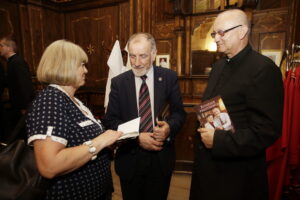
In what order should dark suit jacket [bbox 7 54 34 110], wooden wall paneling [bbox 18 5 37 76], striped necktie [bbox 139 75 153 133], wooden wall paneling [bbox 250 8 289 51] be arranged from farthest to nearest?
wooden wall paneling [bbox 18 5 37 76] < wooden wall paneling [bbox 250 8 289 51] < dark suit jacket [bbox 7 54 34 110] < striped necktie [bbox 139 75 153 133]

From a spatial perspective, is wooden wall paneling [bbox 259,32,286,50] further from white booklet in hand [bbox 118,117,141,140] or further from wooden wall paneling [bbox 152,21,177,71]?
white booklet in hand [bbox 118,117,141,140]

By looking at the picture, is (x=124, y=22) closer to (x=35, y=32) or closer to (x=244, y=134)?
(x=35, y=32)

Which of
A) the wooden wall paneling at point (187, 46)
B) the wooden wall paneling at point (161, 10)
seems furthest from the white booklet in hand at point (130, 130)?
the wooden wall paneling at point (161, 10)

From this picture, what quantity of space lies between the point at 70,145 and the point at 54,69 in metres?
0.42

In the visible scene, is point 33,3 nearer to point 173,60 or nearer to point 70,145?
point 173,60

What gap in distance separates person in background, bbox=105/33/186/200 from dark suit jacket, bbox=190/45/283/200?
0.28 metres

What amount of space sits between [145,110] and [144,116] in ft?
0.15

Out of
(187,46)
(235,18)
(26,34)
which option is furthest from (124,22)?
(235,18)

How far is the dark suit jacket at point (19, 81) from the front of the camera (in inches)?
143

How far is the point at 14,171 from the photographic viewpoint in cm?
108

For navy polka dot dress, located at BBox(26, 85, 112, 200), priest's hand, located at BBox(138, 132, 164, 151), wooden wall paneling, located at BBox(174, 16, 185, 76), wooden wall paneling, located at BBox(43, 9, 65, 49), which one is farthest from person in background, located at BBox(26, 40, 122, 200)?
wooden wall paneling, located at BBox(43, 9, 65, 49)

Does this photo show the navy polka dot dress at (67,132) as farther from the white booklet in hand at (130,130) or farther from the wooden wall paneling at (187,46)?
the wooden wall paneling at (187,46)

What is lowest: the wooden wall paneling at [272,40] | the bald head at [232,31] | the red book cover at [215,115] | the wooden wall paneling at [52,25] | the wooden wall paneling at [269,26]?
the red book cover at [215,115]

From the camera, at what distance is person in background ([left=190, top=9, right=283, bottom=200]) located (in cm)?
119
